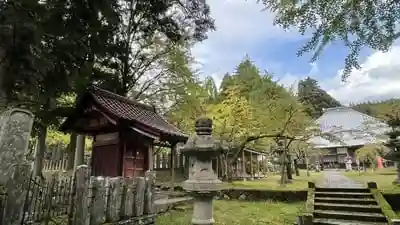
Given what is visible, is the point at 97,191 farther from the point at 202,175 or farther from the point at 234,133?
the point at 234,133

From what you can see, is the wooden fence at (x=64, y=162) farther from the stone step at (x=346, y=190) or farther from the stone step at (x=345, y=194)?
the stone step at (x=345, y=194)

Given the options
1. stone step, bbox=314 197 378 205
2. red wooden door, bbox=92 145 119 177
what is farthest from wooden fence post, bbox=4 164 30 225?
stone step, bbox=314 197 378 205

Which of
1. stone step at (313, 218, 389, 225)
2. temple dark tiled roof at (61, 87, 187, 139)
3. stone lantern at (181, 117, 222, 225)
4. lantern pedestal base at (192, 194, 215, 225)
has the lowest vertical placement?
stone step at (313, 218, 389, 225)

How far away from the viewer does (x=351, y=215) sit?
821cm

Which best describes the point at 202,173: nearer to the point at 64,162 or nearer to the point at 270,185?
the point at 270,185

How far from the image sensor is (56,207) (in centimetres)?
473

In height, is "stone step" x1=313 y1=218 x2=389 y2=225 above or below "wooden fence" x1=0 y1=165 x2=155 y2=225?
below

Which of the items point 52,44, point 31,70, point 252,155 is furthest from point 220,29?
point 252,155

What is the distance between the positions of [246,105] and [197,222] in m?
12.4

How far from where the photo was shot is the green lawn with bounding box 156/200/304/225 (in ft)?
26.5

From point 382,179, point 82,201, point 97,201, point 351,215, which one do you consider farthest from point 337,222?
point 382,179

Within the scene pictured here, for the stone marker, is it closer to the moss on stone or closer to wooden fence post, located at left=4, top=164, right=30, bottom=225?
wooden fence post, located at left=4, top=164, right=30, bottom=225

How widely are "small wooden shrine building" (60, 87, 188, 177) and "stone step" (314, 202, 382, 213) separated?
576 cm

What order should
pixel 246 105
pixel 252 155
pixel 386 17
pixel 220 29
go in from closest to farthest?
pixel 386 17 → pixel 220 29 → pixel 246 105 → pixel 252 155
